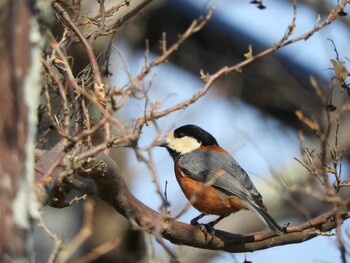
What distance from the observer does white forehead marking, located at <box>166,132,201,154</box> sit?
577cm

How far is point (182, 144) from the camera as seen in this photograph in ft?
19.0

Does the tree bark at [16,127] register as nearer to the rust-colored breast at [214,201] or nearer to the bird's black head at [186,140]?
the rust-colored breast at [214,201]

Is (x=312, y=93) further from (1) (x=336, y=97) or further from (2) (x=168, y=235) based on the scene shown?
(2) (x=168, y=235)

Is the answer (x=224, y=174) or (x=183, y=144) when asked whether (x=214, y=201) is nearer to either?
(x=224, y=174)

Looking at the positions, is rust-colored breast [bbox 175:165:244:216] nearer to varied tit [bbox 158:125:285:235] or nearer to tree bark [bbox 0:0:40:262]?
varied tit [bbox 158:125:285:235]

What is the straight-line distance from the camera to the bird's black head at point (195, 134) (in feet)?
19.1

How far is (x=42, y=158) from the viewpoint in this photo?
3.04 metres

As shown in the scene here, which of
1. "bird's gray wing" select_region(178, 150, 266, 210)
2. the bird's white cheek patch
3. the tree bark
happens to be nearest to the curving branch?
the tree bark

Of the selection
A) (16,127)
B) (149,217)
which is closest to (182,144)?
(149,217)

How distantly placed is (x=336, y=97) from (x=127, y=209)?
5120 millimetres

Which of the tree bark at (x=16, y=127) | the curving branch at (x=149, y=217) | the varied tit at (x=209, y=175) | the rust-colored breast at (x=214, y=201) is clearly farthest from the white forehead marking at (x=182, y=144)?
the tree bark at (x=16, y=127)

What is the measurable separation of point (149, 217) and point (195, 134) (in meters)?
2.07

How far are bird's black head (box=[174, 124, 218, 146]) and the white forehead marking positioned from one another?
3 centimetres

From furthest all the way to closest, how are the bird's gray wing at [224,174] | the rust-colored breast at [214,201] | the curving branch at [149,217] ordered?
the rust-colored breast at [214,201]
the bird's gray wing at [224,174]
the curving branch at [149,217]
